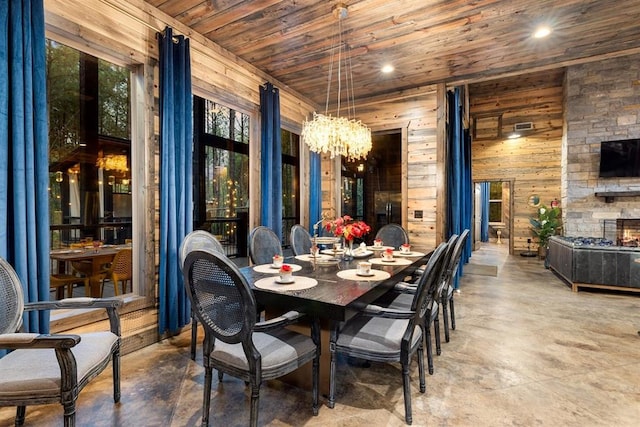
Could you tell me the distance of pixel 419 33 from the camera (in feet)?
11.1

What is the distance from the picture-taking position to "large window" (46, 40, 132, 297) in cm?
384

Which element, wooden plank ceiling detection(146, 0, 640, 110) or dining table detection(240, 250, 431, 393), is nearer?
dining table detection(240, 250, 431, 393)

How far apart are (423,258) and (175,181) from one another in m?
2.54

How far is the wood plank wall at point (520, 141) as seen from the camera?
7896 mm

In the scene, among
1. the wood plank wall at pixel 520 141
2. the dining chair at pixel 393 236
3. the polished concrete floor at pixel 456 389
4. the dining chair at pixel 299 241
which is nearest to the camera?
the polished concrete floor at pixel 456 389

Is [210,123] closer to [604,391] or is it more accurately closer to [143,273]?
[143,273]

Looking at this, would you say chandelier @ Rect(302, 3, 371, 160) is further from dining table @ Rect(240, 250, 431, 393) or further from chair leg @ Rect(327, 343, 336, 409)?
chair leg @ Rect(327, 343, 336, 409)

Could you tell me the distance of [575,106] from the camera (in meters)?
6.27

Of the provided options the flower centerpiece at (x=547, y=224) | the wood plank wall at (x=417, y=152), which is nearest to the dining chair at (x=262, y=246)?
the wood plank wall at (x=417, y=152)

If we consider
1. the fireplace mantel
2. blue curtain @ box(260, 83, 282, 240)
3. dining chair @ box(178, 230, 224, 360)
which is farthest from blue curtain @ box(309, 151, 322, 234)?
the fireplace mantel

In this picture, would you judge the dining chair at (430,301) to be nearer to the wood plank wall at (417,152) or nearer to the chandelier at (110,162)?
the wood plank wall at (417,152)

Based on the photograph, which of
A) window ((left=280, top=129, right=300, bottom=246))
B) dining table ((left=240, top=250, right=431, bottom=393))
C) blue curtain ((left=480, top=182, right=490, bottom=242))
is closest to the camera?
dining table ((left=240, top=250, right=431, bottom=393))

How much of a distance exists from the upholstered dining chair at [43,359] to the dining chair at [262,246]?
4.56 feet

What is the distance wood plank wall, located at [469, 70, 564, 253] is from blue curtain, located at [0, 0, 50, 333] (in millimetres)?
8390
